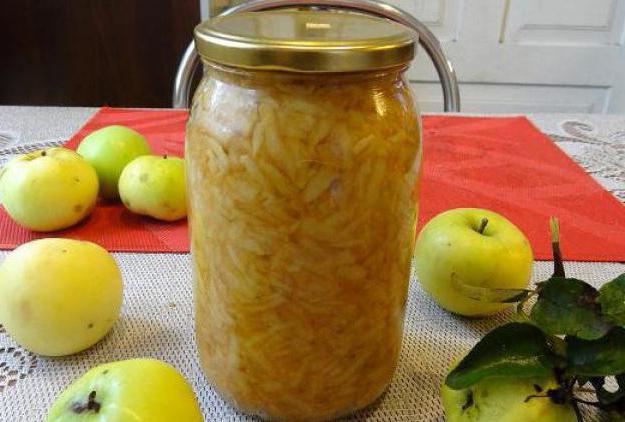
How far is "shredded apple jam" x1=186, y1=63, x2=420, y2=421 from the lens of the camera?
304 mm

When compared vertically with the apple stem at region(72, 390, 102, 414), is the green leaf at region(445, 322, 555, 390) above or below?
above

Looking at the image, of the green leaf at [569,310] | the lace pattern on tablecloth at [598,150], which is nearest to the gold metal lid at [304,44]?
the green leaf at [569,310]

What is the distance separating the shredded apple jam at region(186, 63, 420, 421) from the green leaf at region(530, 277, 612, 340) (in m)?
0.09

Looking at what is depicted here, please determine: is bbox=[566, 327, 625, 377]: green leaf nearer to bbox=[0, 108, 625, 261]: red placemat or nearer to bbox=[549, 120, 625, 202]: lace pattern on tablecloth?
bbox=[0, 108, 625, 261]: red placemat

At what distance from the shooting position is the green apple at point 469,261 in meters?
0.47

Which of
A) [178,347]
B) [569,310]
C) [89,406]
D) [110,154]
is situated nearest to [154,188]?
[110,154]

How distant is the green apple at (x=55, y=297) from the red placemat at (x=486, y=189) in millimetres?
167

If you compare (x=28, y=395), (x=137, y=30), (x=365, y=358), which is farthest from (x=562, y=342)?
(x=137, y=30)

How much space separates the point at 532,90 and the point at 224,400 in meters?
1.74

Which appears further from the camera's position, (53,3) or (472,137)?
(53,3)

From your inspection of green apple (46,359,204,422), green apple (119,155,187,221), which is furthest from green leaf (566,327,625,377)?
green apple (119,155,187,221)

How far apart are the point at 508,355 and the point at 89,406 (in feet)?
0.81

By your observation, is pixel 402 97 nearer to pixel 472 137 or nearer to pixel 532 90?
pixel 472 137

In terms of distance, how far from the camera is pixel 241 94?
314 mm
